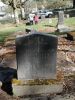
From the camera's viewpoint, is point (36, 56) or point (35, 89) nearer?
point (35, 89)

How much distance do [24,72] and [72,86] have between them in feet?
3.68

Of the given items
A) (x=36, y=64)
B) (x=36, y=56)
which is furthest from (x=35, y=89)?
(x=36, y=56)

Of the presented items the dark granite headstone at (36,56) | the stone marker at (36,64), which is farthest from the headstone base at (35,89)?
the dark granite headstone at (36,56)

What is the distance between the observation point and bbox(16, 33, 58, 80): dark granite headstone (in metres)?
6.25

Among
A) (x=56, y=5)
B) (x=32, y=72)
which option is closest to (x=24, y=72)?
(x=32, y=72)

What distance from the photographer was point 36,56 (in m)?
6.36

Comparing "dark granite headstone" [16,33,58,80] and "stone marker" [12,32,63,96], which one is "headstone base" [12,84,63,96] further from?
"dark granite headstone" [16,33,58,80]

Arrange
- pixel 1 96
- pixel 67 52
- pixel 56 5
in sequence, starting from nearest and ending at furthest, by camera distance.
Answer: pixel 1 96, pixel 67 52, pixel 56 5

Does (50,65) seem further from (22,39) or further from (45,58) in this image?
(22,39)

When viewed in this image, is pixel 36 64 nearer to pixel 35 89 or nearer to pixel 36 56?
pixel 36 56

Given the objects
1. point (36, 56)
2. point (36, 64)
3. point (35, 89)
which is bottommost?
point (35, 89)

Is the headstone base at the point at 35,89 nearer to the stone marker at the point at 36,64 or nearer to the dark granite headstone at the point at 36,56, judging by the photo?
the stone marker at the point at 36,64

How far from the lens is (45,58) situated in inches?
252

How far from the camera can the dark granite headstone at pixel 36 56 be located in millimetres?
6250
